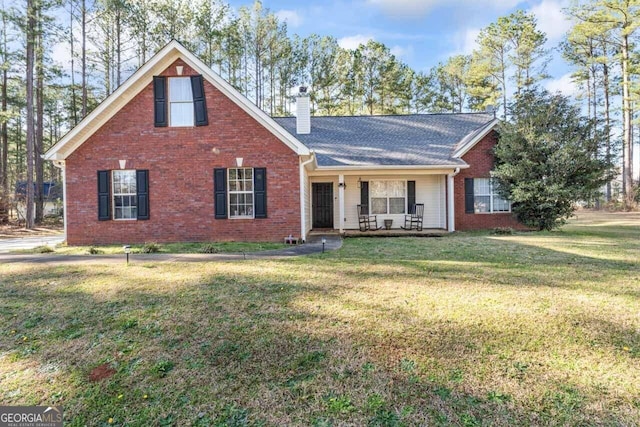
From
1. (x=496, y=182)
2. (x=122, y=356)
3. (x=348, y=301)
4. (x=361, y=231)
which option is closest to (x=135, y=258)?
(x=122, y=356)

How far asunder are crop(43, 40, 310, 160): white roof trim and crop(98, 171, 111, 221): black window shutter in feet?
3.83

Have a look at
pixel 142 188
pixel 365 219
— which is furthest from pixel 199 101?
pixel 365 219

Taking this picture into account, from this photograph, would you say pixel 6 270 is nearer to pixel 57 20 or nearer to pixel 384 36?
pixel 57 20

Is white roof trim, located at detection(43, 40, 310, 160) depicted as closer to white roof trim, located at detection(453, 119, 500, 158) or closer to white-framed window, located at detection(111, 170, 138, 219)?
white-framed window, located at detection(111, 170, 138, 219)

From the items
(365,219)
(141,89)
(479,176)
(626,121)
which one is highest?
(626,121)

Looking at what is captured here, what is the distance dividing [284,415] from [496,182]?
41.5 ft

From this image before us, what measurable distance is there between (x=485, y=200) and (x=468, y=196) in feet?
2.42

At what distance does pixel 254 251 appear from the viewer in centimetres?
850

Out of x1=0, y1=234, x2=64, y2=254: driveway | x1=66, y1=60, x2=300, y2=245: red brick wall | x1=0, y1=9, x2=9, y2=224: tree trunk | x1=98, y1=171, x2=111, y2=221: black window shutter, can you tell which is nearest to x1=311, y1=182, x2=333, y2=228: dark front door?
x1=66, y1=60, x2=300, y2=245: red brick wall

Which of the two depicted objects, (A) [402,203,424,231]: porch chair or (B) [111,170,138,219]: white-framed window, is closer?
(B) [111,170,138,219]: white-framed window

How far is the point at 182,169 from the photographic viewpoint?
1021 centimetres

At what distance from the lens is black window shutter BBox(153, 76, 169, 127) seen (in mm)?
10086

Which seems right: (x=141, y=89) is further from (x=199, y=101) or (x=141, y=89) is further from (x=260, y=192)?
(x=260, y=192)

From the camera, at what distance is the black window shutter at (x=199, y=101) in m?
10.0
